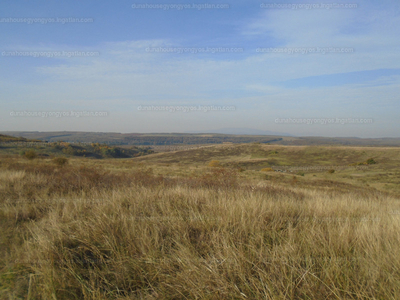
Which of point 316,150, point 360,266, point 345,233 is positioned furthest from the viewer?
point 316,150

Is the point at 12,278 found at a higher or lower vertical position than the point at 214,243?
lower

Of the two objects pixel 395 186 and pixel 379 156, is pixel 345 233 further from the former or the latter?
pixel 379 156

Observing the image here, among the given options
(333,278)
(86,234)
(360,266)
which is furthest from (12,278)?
(360,266)

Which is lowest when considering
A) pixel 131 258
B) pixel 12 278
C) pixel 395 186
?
pixel 395 186

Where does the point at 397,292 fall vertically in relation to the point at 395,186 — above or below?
above

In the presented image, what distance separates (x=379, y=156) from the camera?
47406 millimetres

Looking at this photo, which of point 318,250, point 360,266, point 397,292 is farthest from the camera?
point 318,250

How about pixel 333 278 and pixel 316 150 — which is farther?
pixel 316 150

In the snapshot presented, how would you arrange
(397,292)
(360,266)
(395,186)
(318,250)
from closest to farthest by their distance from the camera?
(397,292), (360,266), (318,250), (395,186)

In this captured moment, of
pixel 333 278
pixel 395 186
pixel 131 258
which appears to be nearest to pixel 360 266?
pixel 333 278

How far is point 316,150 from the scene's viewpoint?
61.1m

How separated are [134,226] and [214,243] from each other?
1152mm

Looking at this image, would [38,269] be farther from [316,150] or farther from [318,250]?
[316,150]

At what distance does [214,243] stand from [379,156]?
5722 cm
